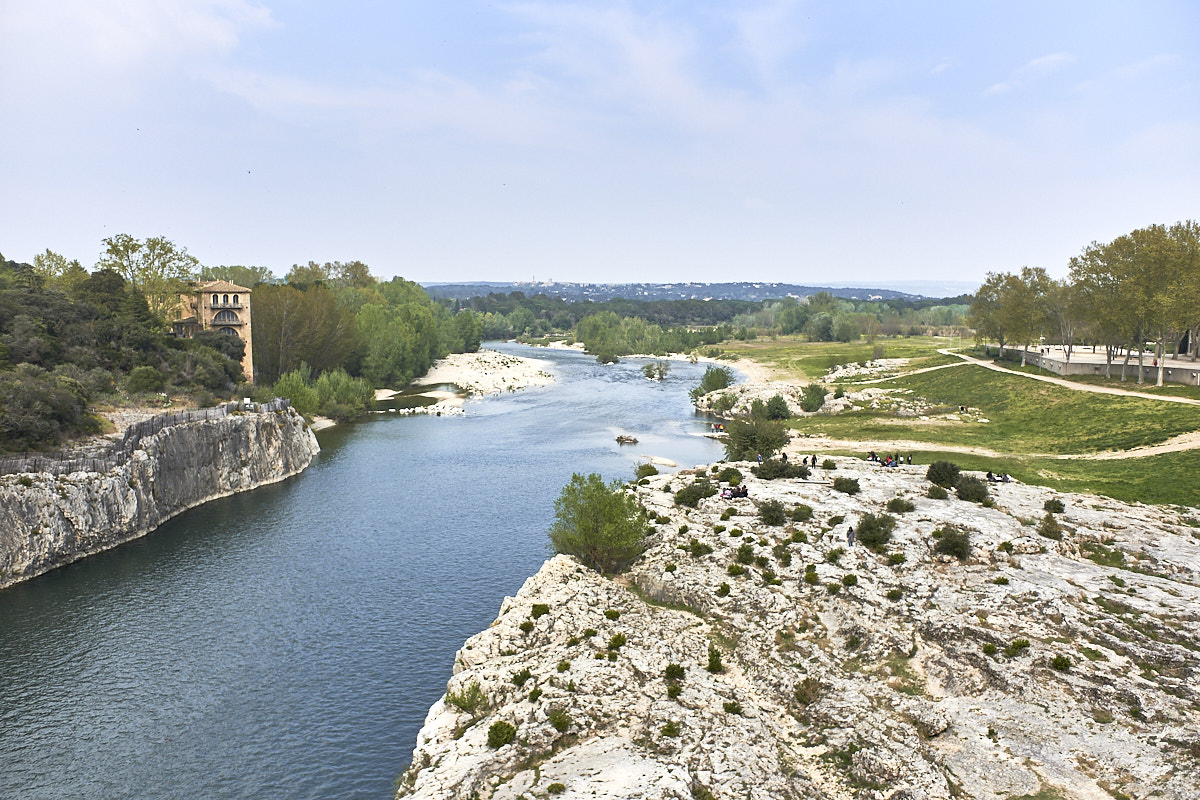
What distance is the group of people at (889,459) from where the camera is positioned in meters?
73.1

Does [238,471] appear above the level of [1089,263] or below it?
below

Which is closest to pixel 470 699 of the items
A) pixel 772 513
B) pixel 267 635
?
pixel 267 635

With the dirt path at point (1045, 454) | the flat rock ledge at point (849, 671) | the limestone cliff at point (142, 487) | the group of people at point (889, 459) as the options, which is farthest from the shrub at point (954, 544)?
the limestone cliff at point (142, 487)

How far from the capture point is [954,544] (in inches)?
1779

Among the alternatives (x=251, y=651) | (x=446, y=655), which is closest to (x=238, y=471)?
(x=251, y=651)

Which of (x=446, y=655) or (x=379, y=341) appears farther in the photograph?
(x=379, y=341)

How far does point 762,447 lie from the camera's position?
79375 mm

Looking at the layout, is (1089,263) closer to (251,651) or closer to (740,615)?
(740,615)

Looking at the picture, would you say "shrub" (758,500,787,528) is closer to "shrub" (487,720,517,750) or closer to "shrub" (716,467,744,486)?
"shrub" (716,467,744,486)

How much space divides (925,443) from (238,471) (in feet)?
253

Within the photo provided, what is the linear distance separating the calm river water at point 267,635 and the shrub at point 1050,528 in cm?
3471

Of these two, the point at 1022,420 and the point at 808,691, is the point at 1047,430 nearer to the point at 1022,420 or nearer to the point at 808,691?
the point at 1022,420

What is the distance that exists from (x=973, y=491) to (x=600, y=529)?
26.8 m

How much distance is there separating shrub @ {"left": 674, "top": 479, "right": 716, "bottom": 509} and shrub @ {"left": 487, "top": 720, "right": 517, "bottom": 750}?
28.3 meters
